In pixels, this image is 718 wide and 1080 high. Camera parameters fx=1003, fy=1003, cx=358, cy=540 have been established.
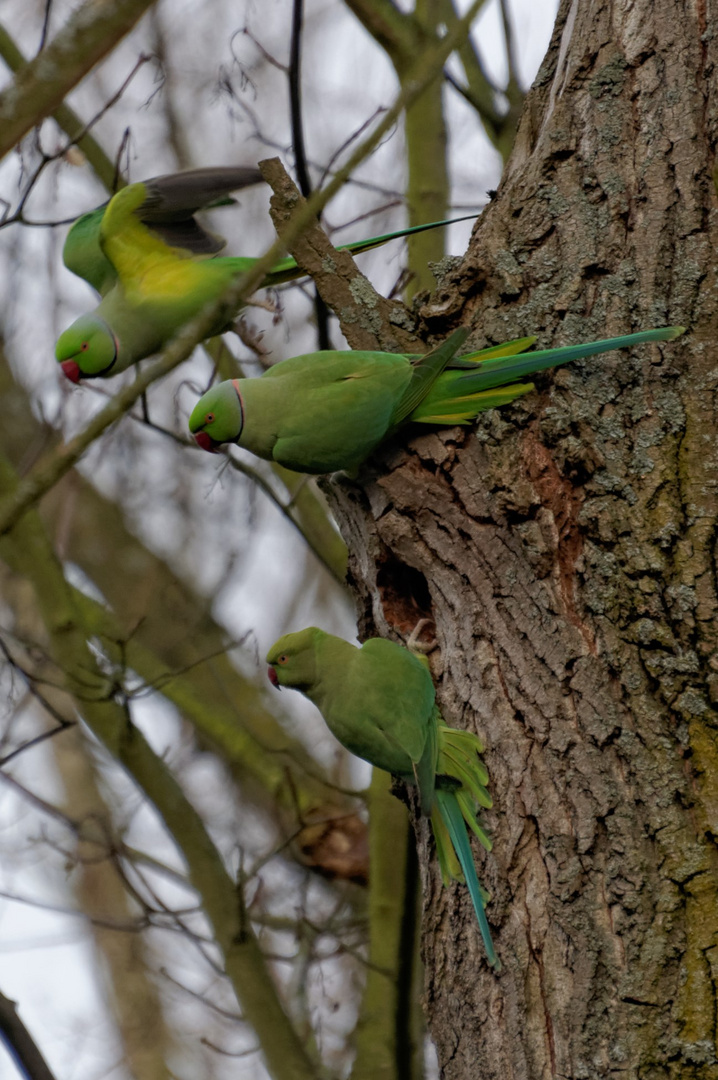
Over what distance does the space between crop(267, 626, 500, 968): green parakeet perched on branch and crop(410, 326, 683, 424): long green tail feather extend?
0.64 meters

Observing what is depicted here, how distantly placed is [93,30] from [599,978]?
1.87 meters

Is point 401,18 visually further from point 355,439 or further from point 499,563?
point 499,563

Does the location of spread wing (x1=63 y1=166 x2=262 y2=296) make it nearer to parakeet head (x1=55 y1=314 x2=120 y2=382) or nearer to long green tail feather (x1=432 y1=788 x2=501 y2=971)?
parakeet head (x1=55 y1=314 x2=120 y2=382)

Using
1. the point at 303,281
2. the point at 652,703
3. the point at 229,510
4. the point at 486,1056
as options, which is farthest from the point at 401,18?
the point at 486,1056

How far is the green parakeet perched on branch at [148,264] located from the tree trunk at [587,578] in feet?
4.00

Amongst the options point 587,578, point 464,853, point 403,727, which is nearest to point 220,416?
point 403,727

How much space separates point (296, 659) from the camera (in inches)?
121

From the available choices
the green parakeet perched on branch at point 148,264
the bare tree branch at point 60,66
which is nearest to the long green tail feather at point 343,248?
the green parakeet perched on branch at point 148,264

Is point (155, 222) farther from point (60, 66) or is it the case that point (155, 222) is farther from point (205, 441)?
point (60, 66)

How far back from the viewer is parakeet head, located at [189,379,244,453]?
10.3 feet

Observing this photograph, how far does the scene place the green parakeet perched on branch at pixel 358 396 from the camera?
2.56 m

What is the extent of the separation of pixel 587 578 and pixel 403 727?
24.6 inches

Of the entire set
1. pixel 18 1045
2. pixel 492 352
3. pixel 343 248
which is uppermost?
pixel 343 248

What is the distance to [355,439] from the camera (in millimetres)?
2701
